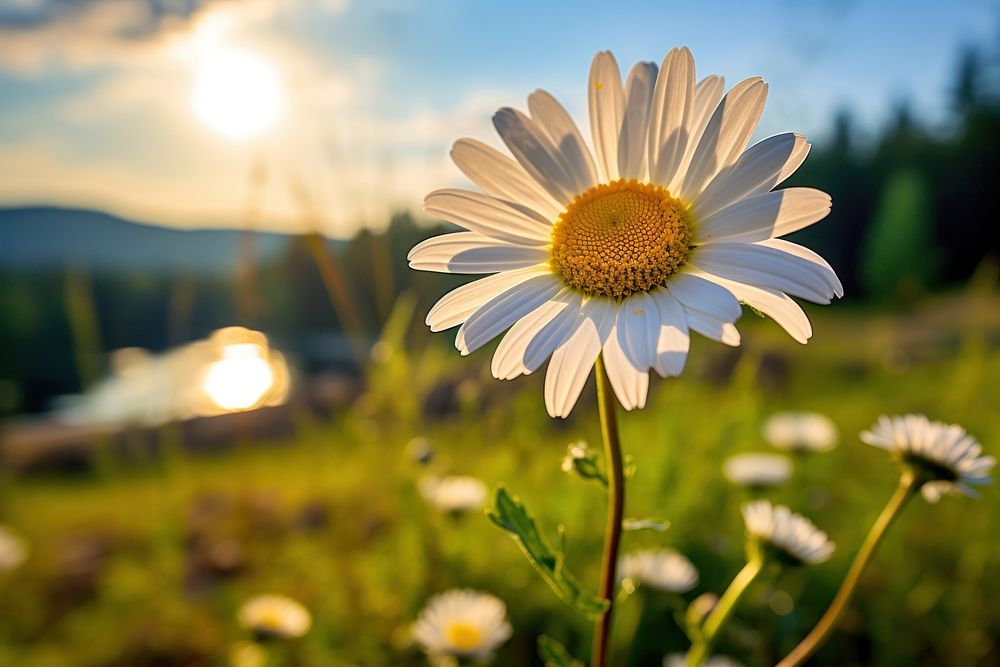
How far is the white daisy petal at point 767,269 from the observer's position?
66cm

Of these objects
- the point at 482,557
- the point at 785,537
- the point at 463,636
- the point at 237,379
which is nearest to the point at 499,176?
the point at 785,537

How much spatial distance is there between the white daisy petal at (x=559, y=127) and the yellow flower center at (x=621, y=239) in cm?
4

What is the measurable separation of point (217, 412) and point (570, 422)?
10.6ft

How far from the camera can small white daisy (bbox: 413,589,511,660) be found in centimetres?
136

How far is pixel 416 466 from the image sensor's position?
1.78 meters

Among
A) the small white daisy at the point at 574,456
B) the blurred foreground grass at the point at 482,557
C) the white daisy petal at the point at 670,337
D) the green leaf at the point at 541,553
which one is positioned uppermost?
the white daisy petal at the point at 670,337

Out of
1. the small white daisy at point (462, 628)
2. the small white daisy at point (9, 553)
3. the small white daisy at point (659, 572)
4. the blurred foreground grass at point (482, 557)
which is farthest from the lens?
the small white daisy at point (9, 553)

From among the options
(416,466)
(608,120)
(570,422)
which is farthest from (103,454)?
(570,422)

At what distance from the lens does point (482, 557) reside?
2.04 meters

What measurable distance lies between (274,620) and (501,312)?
123 centimetres

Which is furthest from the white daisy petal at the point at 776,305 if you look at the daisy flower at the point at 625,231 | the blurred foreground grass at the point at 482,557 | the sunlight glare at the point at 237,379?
the sunlight glare at the point at 237,379

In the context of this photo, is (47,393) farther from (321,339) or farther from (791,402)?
(791,402)

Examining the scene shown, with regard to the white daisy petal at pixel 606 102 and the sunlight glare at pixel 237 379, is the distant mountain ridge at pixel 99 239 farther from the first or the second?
the white daisy petal at pixel 606 102

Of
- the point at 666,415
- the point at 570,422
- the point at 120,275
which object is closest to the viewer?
the point at 666,415
